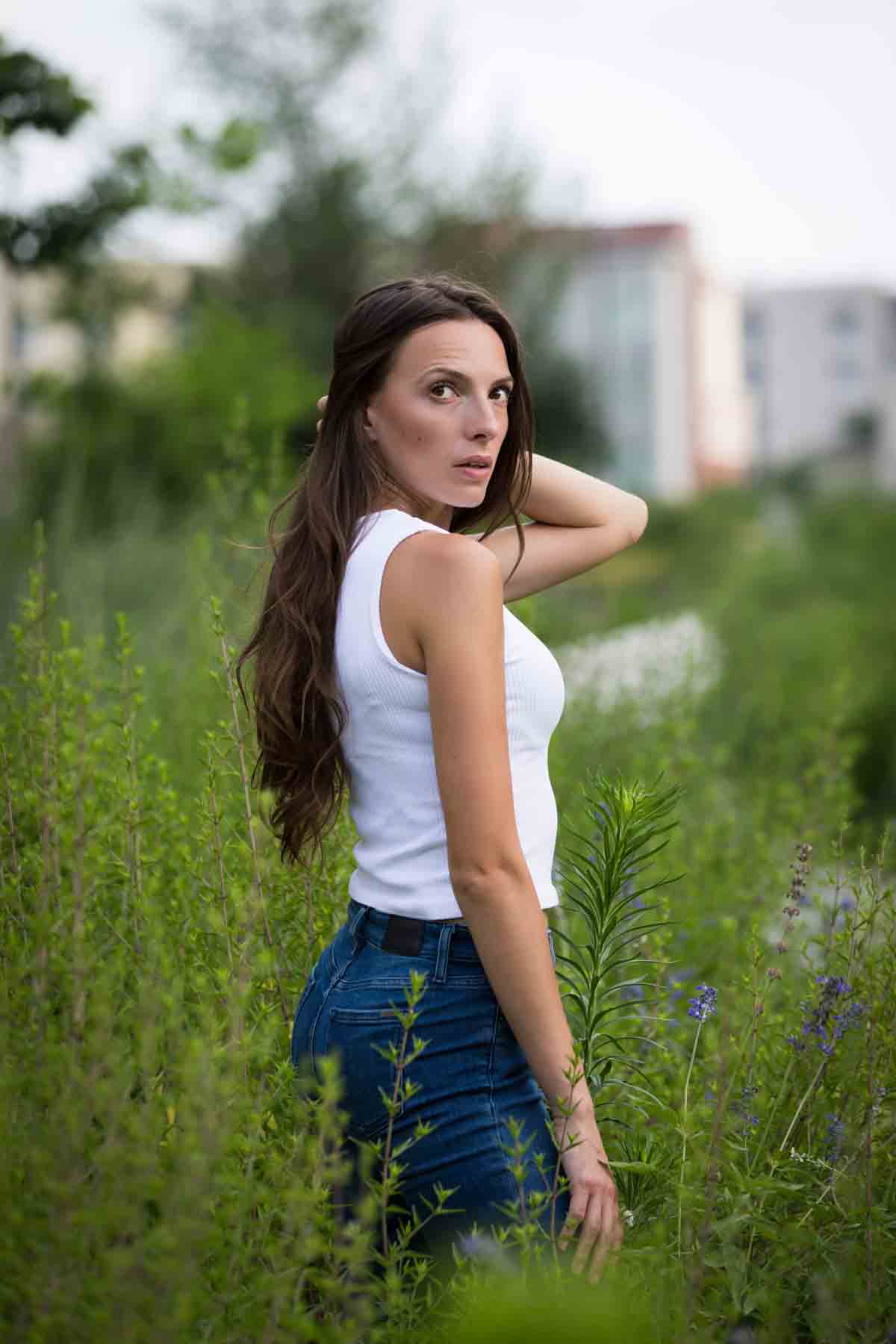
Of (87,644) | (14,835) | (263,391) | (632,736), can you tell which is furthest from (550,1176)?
A: (263,391)

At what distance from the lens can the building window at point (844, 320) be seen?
265 feet

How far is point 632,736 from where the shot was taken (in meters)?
6.17

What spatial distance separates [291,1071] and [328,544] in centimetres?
81

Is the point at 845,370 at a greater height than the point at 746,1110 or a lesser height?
greater

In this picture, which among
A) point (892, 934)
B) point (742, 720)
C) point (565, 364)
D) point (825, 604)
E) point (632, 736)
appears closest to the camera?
point (892, 934)

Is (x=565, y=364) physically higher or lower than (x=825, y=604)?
higher

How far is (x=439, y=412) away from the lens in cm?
253

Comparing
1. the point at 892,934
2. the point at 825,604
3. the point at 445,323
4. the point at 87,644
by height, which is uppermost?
the point at 445,323

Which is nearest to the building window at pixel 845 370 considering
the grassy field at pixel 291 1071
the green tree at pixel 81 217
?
the green tree at pixel 81 217

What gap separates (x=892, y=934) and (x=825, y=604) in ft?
34.7

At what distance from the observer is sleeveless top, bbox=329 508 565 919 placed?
7.33ft

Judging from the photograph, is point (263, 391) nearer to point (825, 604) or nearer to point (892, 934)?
point (825, 604)

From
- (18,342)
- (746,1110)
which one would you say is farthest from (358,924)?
(18,342)

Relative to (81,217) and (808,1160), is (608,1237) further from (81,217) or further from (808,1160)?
(81,217)
